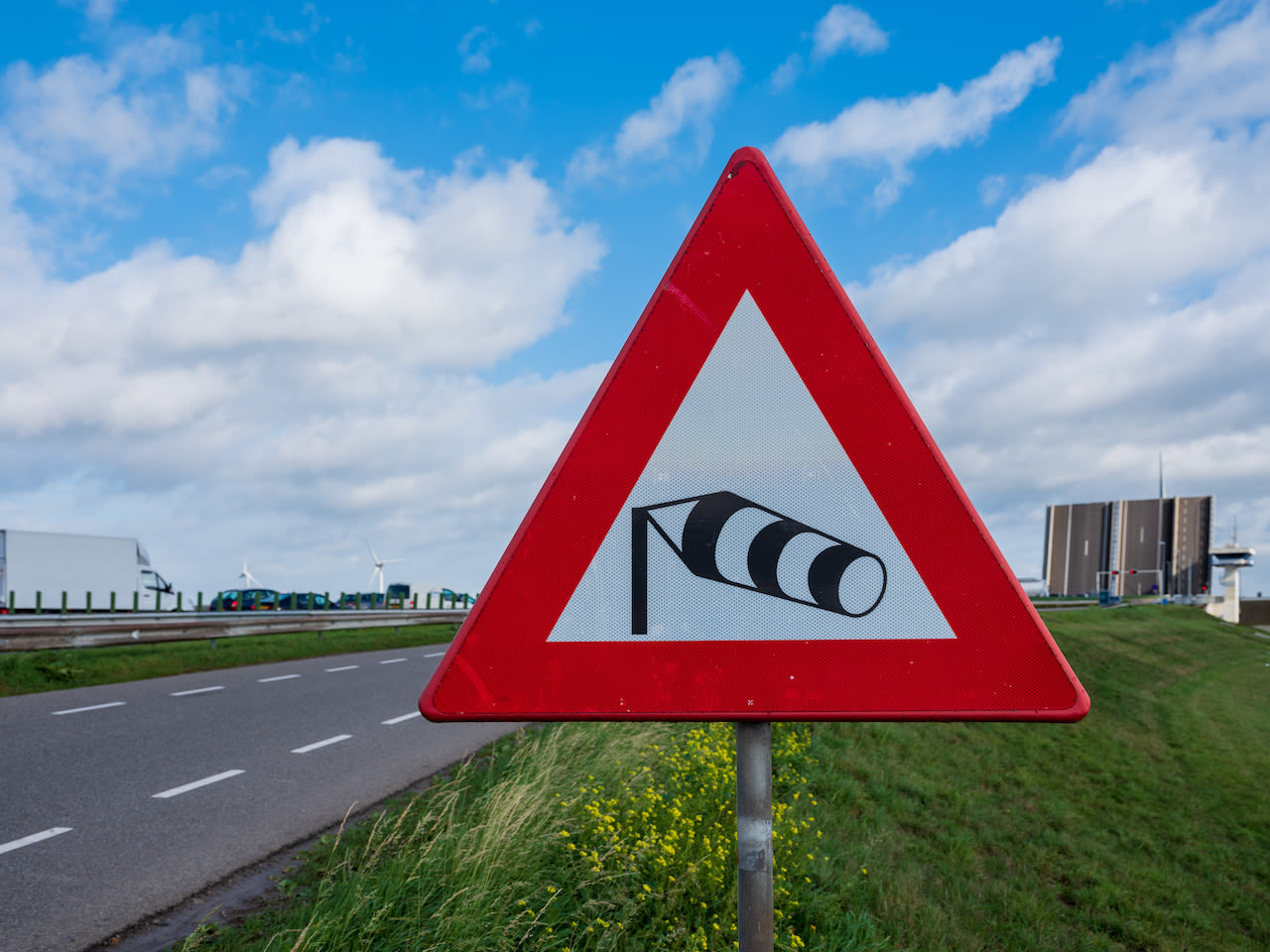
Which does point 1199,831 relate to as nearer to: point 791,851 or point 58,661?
point 791,851

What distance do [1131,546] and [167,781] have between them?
78.5 metres

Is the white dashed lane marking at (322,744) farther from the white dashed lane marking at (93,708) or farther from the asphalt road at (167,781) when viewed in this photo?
the white dashed lane marking at (93,708)

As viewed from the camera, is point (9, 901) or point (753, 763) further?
point (9, 901)

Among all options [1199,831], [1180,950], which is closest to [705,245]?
[1180,950]

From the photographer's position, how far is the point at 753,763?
66.8 inches

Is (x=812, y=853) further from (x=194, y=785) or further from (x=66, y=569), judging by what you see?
(x=66, y=569)

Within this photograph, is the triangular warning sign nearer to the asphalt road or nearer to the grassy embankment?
the grassy embankment

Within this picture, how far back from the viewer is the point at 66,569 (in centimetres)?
3306

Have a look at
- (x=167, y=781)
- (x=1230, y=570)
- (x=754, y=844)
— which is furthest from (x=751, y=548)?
(x=1230, y=570)

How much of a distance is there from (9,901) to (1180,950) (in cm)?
714

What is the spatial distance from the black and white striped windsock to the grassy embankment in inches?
86.6

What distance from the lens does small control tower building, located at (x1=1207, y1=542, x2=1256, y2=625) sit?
70875mm

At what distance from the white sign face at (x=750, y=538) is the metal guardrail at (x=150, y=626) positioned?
1516 centimetres

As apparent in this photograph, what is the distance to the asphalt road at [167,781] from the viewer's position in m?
4.63
